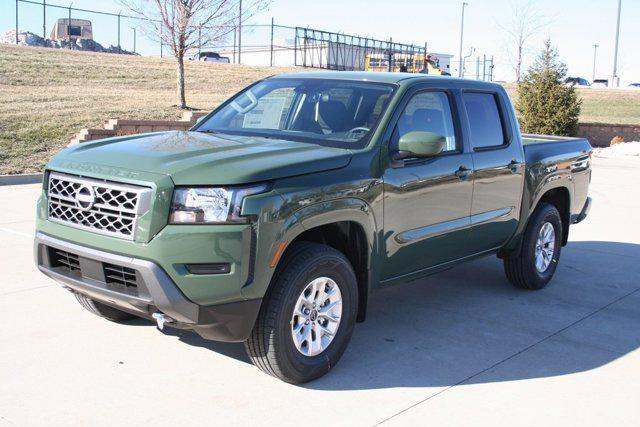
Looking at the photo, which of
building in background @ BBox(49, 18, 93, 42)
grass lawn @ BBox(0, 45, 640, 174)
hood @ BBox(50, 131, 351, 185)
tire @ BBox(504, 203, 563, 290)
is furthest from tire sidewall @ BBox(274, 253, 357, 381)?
building in background @ BBox(49, 18, 93, 42)

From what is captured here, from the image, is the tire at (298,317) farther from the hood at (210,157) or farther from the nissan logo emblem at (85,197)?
the nissan logo emblem at (85,197)

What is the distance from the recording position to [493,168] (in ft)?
19.7

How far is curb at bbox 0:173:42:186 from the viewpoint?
507 inches

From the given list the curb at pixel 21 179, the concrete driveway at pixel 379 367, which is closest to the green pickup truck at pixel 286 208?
the concrete driveway at pixel 379 367

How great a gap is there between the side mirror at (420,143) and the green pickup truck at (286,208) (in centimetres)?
1

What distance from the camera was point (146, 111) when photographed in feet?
63.7

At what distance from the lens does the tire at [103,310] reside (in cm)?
531

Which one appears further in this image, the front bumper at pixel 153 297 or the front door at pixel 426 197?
the front door at pixel 426 197

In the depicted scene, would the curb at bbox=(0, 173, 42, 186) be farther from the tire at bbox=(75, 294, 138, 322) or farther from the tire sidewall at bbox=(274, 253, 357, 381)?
the tire sidewall at bbox=(274, 253, 357, 381)

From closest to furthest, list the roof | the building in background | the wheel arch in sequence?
the wheel arch → the roof → the building in background

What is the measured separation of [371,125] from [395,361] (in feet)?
5.17

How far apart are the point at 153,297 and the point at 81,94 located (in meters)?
18.9

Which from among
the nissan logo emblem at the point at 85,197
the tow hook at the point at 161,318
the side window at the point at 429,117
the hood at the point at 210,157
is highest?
the side window at the point at 429,117

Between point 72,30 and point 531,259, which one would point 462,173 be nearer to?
point 531,259
